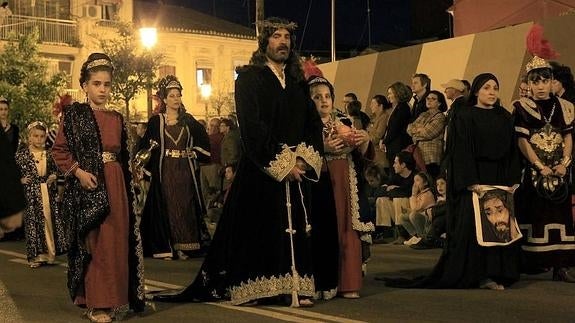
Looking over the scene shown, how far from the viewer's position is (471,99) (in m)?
8.56

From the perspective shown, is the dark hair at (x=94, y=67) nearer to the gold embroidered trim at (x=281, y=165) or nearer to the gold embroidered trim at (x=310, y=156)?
the gold embroidered trim at (x=281, y=165)

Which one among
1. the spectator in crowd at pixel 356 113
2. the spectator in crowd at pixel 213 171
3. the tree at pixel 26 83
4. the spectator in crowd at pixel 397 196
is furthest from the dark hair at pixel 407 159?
the tree at pixel 26 83

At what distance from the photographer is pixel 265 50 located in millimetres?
7625

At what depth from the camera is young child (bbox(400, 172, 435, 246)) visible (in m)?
12.5

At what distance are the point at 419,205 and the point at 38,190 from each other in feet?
15.4

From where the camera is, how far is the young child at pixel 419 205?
41.1 feet

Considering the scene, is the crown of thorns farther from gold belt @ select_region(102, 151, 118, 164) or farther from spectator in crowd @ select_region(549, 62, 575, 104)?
spectator in crowd @ select_region(549, 62, 575, 104)

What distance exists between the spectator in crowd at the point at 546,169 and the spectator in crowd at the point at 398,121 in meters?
4.47

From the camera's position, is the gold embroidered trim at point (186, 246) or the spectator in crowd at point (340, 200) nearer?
the spectator in crowd at point (340, 200)

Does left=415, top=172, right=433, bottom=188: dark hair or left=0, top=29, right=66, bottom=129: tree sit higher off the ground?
left=0, top=29, right=66, bottom=129: tree

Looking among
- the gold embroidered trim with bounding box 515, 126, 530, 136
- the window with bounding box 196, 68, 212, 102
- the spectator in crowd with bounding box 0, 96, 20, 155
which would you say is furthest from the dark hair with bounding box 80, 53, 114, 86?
the window with bounding box 196, 68, 212, 102

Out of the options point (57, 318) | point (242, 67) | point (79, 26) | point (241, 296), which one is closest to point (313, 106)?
point (242, 67)

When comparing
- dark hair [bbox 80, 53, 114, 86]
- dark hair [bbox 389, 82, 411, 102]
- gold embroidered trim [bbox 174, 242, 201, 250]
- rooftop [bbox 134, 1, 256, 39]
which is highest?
rooftop [bbox 134, 1, 256, 39]

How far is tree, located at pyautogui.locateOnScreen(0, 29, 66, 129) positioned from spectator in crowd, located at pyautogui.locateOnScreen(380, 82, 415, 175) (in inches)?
918
